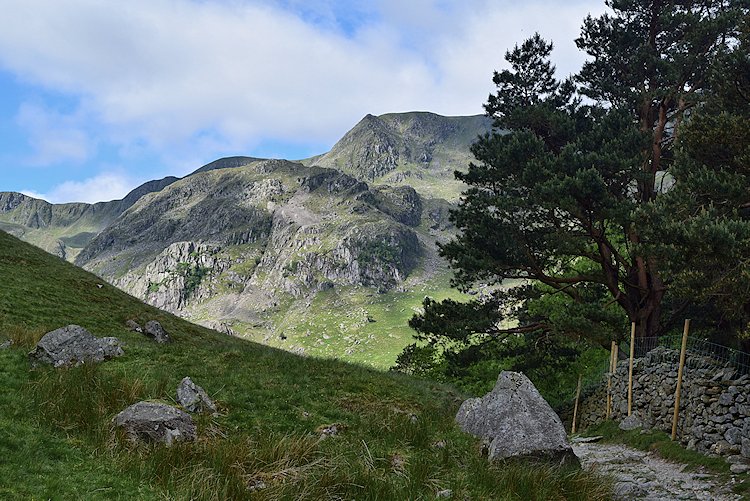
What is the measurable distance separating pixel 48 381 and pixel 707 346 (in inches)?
844

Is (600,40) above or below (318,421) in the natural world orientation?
above

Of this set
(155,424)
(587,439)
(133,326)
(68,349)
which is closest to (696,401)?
(587,439)

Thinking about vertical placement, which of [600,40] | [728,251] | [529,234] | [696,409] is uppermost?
[600,40]

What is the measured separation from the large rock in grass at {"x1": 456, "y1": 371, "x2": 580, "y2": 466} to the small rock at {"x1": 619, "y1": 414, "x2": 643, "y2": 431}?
932 cm

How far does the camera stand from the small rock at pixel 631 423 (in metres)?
18.5

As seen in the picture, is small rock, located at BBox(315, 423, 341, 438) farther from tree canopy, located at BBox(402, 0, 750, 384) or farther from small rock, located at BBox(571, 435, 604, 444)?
small rock, located at BBox(571, 435, 604, 444)

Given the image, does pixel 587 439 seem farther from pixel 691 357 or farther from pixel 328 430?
pixel 328 430

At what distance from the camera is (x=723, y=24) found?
2194 cm

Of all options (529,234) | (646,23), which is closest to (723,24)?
(646,23)

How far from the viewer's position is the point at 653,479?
503 inches

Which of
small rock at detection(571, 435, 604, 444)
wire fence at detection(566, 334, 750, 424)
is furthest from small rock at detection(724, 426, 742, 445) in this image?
small rock at detection(571, 435, 604, 444)

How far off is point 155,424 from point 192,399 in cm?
258

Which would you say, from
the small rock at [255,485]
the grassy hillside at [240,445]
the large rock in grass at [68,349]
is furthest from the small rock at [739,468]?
the large rock in grass at [68,349]

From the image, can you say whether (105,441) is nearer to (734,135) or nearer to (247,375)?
(247,375)
